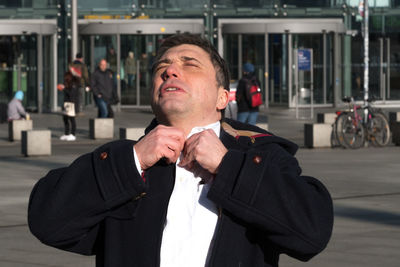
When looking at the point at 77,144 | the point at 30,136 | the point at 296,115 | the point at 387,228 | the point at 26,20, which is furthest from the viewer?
the point at 26,20

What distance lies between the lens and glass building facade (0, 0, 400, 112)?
107 ft

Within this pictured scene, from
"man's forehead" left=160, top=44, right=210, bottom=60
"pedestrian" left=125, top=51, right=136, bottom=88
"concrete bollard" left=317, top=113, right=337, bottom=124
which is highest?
"pedestrian" left=125, top=51, right=136, bottom=88

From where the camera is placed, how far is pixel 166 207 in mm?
2975

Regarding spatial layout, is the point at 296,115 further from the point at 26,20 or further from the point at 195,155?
the point at 195,155

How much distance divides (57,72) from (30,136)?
1560 centimetres

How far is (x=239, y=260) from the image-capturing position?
9.73 feet

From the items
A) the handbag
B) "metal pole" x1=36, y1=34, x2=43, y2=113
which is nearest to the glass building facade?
"metal pole" x1=36, y1=34, x2=43, y2=113

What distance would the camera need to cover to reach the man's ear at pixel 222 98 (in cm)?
319

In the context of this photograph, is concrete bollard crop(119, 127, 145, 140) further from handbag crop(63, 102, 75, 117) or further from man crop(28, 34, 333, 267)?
man crop(28, 34, 333, 267)

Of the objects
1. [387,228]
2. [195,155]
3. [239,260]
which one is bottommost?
[387,228]

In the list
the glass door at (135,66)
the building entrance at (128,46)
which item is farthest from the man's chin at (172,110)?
the glass door at (135,66)

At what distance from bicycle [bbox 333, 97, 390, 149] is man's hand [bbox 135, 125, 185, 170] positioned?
16.9 metres

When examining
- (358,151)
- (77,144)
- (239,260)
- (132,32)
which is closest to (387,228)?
(239,260)

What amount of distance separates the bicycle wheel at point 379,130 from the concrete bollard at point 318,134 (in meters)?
0.75
